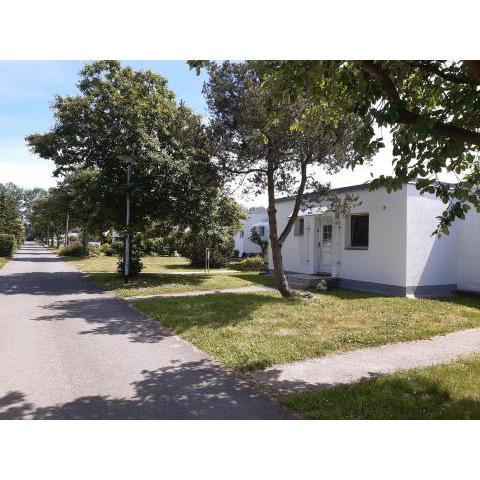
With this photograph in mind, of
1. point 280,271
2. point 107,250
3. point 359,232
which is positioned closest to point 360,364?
point 280,271

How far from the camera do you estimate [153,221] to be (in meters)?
18.5

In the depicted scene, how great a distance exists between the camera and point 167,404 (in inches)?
187

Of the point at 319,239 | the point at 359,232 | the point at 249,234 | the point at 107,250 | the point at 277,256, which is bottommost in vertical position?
the point at 107,250

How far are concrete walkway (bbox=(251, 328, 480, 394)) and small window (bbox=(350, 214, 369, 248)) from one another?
7.31 metres

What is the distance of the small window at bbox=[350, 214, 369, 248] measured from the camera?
15.2 meters

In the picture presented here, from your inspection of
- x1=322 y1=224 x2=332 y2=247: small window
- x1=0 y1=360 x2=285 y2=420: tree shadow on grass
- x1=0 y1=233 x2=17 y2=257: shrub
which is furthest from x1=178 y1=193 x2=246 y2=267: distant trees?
x1=0 y1=233 x2=17 y2=257: shrub

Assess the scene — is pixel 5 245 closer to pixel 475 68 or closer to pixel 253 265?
pixel 253 265

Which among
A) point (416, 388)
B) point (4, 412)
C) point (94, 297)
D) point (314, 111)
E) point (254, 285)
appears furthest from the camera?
point (254, 285)

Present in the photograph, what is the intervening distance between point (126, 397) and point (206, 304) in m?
6.36

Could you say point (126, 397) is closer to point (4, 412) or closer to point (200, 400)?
point (200, 400)

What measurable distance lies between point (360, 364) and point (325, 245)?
10.8 metres

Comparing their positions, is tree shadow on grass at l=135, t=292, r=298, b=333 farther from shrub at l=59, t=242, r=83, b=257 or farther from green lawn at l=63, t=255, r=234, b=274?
shrub at l=59, t=242, r=83, b=257

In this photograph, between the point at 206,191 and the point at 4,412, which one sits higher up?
the point at 206,191

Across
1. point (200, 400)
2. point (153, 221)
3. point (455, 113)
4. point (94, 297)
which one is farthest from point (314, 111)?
point (153, 221)
